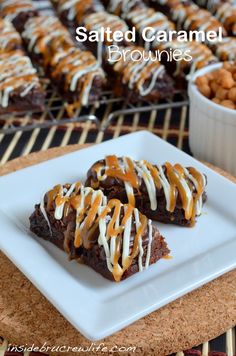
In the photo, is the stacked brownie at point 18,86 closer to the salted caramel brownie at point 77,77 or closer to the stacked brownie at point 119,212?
the salted caramel brownie at point 77,77

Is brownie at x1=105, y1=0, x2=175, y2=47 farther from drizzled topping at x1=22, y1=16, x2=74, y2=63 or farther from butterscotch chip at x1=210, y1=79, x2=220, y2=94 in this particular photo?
butterscotch chip at x1=210, y1=79, x2=220, y2=94

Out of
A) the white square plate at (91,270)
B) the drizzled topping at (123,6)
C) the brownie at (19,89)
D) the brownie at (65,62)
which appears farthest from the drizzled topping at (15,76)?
the drizzled topping at (123,6)

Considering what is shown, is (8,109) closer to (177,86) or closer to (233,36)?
(177,86)

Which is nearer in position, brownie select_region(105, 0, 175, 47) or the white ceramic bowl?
the white ceramic bowl

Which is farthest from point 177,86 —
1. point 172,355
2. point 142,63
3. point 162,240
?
point 172,355

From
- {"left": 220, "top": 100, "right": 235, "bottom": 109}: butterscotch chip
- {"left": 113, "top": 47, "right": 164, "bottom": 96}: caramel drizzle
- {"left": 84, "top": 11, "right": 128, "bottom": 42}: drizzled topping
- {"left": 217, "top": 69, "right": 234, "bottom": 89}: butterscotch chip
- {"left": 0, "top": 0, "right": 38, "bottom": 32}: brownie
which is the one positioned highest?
{"left": 0, "top": 0, "right": 38, "bottom": 32}: brownie

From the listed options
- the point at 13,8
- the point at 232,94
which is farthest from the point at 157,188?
the point at 13,8

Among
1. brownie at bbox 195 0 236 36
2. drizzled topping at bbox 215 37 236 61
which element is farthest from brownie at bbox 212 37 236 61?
brownie at bbox 195 0 236 36

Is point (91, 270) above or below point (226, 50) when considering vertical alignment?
above

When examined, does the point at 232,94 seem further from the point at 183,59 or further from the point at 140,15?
the point at 140,15
